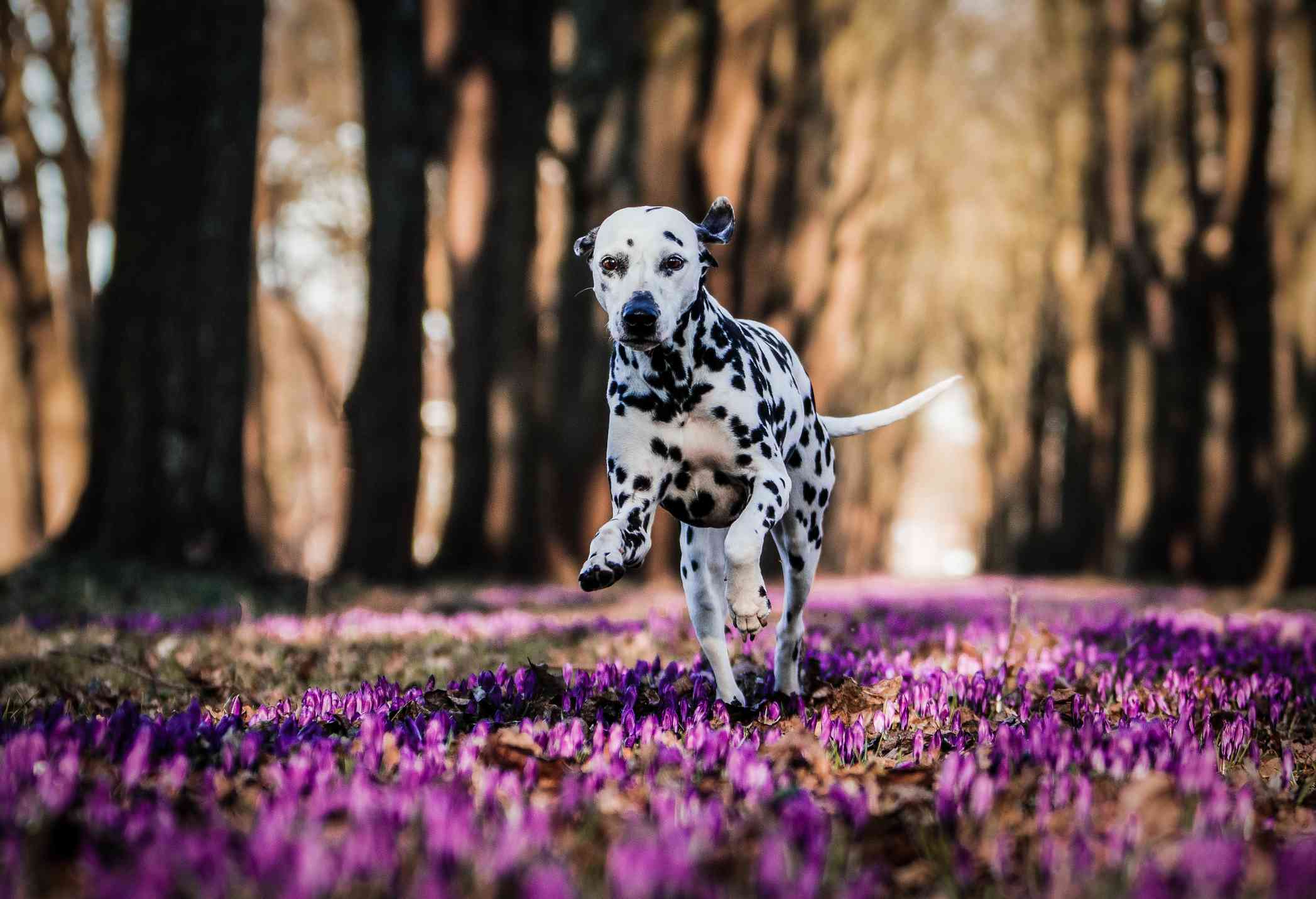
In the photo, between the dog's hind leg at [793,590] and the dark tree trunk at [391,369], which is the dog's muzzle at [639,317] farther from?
the dark tree trunk at [391,369]

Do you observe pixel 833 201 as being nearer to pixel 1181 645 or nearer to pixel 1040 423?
pixel 1040 423

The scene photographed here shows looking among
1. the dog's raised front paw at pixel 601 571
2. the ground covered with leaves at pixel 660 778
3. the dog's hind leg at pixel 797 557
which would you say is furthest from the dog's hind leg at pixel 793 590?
the dog's raised front paw at pixel 601 571

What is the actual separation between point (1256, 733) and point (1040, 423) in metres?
29.1

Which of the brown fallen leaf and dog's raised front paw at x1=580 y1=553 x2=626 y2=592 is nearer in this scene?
the brown fallen leaf

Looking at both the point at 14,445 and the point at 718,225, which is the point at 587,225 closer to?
the point at 14,445

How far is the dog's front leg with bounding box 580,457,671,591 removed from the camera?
4.06m

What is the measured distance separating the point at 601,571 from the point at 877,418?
2.21 m

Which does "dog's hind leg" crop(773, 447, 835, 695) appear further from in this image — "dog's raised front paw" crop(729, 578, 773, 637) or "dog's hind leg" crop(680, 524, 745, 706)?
"dog's raised front paw" crop(729, 578, 773, 637)

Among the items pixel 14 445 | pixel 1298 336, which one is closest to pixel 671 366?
pixel 1298 336

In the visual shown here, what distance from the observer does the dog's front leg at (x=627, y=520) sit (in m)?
4.06

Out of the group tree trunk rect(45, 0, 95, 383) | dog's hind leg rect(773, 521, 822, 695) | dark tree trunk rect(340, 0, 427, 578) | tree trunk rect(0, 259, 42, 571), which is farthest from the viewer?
tree trunk rect(45, 0, 95, 383)

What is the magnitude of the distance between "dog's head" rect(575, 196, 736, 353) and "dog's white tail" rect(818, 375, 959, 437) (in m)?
1.41

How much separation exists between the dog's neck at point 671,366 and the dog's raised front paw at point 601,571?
2.24 feet

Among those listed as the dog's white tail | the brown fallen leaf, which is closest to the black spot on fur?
the dog's white tail
